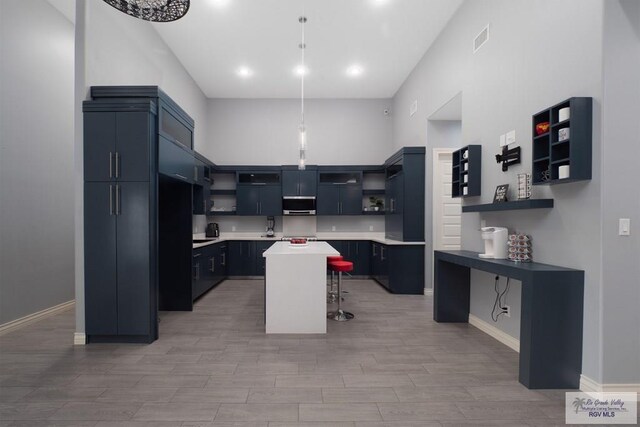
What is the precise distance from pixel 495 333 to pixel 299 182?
459 centimetres

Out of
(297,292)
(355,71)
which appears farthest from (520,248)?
(355,71)

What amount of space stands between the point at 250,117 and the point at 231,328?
16.4 ft

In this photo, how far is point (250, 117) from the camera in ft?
23.7

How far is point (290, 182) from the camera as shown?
22.5ft

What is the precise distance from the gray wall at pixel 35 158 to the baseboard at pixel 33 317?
52mm

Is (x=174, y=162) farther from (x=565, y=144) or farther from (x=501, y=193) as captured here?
(x=565, y=144)

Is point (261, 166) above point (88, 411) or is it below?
above

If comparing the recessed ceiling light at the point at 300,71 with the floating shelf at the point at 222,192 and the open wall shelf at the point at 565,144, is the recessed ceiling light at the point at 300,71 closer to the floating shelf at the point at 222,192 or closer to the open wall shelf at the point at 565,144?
the floating shelf at the point at 222,192

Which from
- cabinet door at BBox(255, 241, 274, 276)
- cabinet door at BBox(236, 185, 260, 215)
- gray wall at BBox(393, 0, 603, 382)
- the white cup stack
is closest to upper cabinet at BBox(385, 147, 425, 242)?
gray wall at BBox(393, 0, 603, 382)

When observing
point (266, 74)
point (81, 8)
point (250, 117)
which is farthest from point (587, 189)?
point (250, 117)

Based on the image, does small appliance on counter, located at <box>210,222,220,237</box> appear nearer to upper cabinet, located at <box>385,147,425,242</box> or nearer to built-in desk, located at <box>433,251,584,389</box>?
upper cabinet, located at <box>385,147,425,242</box>

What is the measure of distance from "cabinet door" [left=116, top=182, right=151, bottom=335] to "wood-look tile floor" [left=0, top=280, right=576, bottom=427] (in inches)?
15.8

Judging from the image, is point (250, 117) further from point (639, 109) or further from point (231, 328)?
point (639, 109)

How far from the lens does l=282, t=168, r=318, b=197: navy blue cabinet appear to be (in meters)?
6.84
